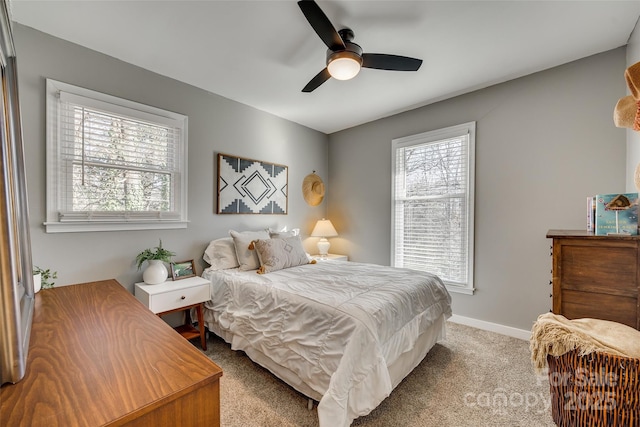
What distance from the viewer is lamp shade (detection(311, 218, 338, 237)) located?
158 inches

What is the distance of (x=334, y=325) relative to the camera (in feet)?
5.33

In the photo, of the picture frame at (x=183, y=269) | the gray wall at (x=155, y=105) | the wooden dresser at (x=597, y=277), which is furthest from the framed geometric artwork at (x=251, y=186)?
the wooden dresser at (x=597, y=277)

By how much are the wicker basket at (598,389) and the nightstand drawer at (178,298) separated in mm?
2446

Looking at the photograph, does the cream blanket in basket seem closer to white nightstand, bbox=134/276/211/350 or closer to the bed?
the bed

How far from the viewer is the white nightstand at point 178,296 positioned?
2.20 metres

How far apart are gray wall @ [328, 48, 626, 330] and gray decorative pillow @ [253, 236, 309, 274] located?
194cm

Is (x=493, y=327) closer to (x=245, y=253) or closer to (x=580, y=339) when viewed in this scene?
(x=580, y=339)

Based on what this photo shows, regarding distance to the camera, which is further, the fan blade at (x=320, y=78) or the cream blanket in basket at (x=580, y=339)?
the fan blade at (x=320, y=78)

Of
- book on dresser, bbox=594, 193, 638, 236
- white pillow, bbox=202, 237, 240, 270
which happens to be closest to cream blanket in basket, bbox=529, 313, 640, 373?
book on dresser, bbox=594, 193, 638, 236

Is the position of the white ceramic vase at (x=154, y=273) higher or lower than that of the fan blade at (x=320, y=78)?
lower

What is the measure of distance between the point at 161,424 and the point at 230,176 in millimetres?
2827

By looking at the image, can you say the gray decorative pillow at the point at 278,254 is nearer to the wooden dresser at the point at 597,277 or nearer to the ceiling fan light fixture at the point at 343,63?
the ceiling fan light fixture at the point at 343,63

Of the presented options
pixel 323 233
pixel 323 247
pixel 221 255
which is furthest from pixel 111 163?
pixel 323 247

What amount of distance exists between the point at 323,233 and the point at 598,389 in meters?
3.11
